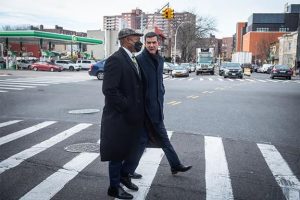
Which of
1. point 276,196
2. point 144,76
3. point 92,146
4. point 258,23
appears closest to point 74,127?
point 92,146

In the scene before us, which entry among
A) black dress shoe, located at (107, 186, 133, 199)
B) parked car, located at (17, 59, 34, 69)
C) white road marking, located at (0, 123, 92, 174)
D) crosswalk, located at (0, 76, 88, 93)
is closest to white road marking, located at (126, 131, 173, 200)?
black dress shoe, located at (107, 186, 133, 199)

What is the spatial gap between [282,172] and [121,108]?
2902 mm

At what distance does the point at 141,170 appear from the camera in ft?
16.8

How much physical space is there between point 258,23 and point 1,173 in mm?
122969

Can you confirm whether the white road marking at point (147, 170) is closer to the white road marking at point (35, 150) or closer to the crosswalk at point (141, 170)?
the crosswalk at point (141, 170)

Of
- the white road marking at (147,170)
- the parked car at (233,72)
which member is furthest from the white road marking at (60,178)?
the parked car at (233,72)

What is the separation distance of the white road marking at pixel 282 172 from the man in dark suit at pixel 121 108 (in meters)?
2.08

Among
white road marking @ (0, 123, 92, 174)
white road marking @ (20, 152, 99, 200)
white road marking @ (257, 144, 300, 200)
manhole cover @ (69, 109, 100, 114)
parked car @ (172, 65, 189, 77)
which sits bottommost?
white road marking @ (257, 144, 300, 200)

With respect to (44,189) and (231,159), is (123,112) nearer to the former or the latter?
(44,189)

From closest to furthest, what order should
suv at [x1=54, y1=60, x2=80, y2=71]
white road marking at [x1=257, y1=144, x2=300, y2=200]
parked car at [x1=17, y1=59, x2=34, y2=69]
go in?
white road marking at [x1=257, y1=144, x2=300, y2=200] < parked car at [x1=17, y1=59, x2=34, y2=69] < suv at [x1=54, y1=60, x2=80, y2=71]

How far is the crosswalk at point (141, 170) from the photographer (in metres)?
4.27

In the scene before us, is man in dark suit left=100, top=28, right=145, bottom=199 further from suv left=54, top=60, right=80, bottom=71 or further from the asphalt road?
suv left=54, top=60, right=80, bottom=71

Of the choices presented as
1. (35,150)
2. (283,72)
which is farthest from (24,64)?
(35,150)

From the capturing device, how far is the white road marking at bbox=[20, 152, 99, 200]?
4164mm
